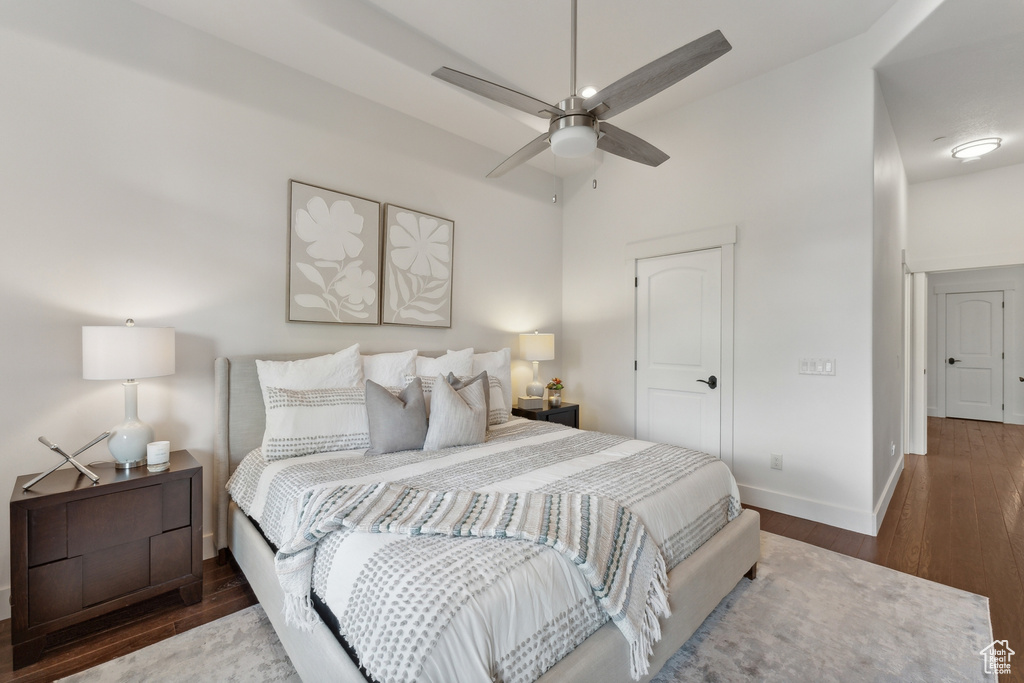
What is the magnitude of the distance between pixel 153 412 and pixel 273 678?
1463 millimetres

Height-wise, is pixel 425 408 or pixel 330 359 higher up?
pixel 330 359

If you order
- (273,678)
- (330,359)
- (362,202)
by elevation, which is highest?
(362,202)

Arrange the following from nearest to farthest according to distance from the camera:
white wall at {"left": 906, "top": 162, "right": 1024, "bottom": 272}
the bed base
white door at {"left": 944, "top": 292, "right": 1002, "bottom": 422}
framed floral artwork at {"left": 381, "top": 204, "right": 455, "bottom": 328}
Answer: the bed base
framed floral artwork at {"left": 381, "top": 204, "right": 455, "bottom": 328}
white wall at {"left": 906, "top": 162, "right": 1024, "bottom": 272}
white door at {"left": 944, "top": 292, "right": 1002, "bottom": 422}

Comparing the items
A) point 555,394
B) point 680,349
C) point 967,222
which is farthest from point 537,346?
point 967,222

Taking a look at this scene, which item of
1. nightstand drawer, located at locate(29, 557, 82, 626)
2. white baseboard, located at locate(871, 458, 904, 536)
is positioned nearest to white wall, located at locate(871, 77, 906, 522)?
white baseboard, located at locate(871, 458, 904, 536)

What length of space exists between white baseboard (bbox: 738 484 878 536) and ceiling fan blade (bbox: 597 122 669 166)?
2.44m

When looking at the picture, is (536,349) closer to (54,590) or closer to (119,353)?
(119,353)

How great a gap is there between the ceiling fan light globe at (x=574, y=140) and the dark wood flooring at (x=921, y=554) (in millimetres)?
2518

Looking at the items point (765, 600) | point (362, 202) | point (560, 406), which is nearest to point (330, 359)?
point (362, 202)

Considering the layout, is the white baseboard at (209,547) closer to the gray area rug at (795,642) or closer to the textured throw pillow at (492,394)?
the gray area rug at (795,642)

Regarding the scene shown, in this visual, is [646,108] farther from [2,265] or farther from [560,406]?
[2,265]

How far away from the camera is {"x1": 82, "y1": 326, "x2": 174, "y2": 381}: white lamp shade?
6.21ft

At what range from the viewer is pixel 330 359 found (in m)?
2.62

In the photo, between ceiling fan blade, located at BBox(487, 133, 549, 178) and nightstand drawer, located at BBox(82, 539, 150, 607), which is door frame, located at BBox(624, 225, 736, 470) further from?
nightstand drawer, located at BBox(82, 539, 150, 607)
